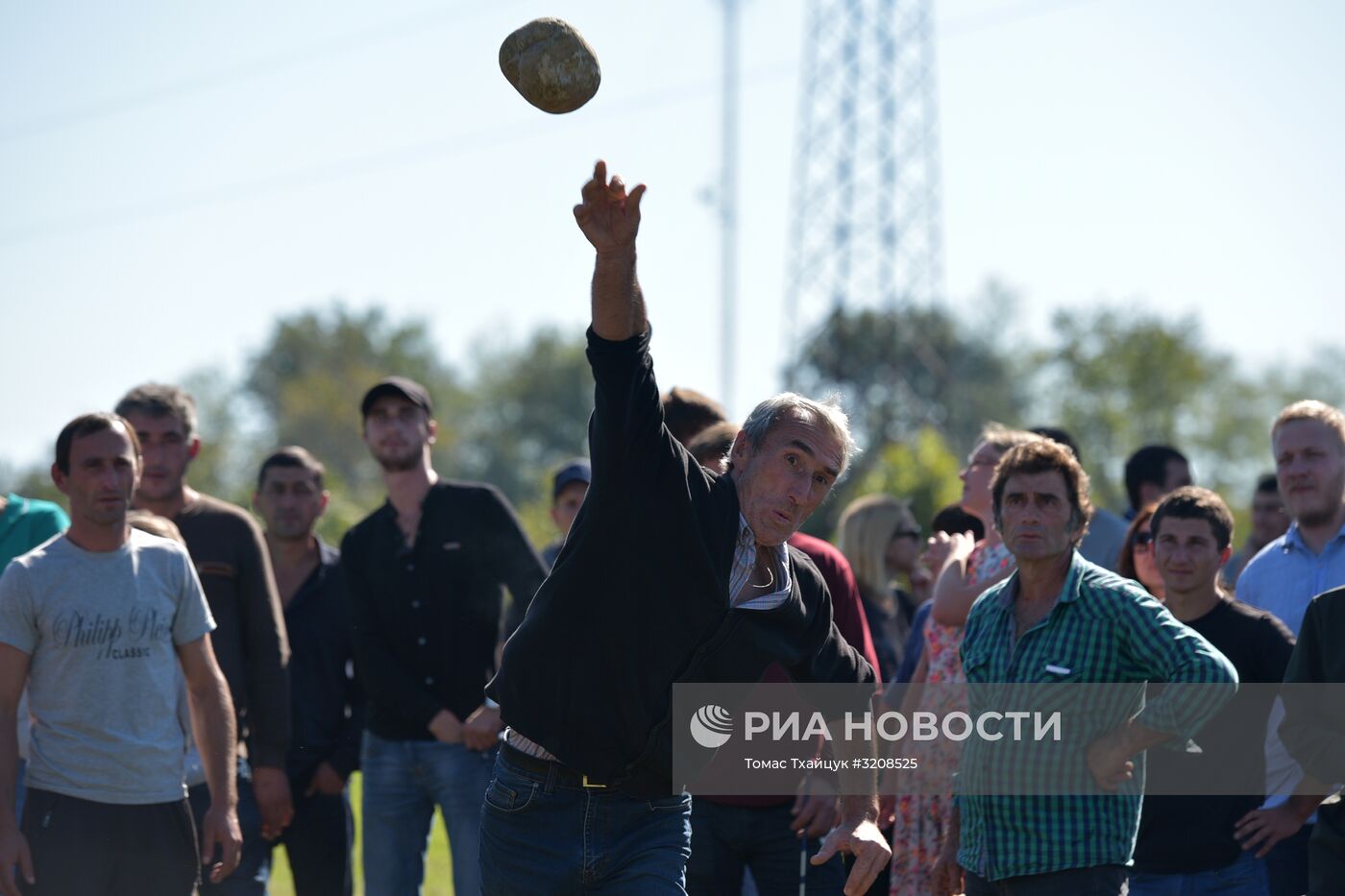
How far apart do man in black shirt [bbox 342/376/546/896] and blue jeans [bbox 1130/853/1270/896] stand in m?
2.71

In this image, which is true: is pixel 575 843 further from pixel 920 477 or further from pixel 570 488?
Answer: pixel 920 477

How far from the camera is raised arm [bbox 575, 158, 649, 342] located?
3.19 meters

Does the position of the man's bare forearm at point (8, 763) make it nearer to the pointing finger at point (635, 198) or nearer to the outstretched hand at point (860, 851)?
the outstretched hand at point (860, 851)

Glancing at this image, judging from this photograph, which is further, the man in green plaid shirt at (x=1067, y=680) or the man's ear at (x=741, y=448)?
the man in green plaid shirt at (x=1067, y=680)

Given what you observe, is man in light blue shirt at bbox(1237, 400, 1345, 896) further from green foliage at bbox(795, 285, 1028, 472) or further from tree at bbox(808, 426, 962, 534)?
green foliage at bbox(795, 285, 1028, 472)

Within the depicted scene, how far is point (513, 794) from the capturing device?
3.89 m

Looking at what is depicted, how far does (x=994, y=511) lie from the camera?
16.5 ft

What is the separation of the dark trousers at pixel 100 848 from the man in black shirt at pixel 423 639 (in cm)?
119

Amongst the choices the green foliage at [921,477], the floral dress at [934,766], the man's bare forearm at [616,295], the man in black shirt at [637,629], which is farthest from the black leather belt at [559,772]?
the green foliage at [921,477]

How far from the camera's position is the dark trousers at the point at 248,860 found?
6.34 m

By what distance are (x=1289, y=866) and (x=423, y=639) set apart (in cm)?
369

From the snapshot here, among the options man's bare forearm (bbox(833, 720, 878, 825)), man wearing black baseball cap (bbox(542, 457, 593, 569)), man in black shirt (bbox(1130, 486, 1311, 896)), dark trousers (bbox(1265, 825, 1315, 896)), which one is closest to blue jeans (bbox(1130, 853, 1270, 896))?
man in black shirt (bbox(1130, 486, 1311, 896))

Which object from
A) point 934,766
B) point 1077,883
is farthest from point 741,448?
point 934,766

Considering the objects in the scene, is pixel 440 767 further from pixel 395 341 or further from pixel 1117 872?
pixel 395 341
